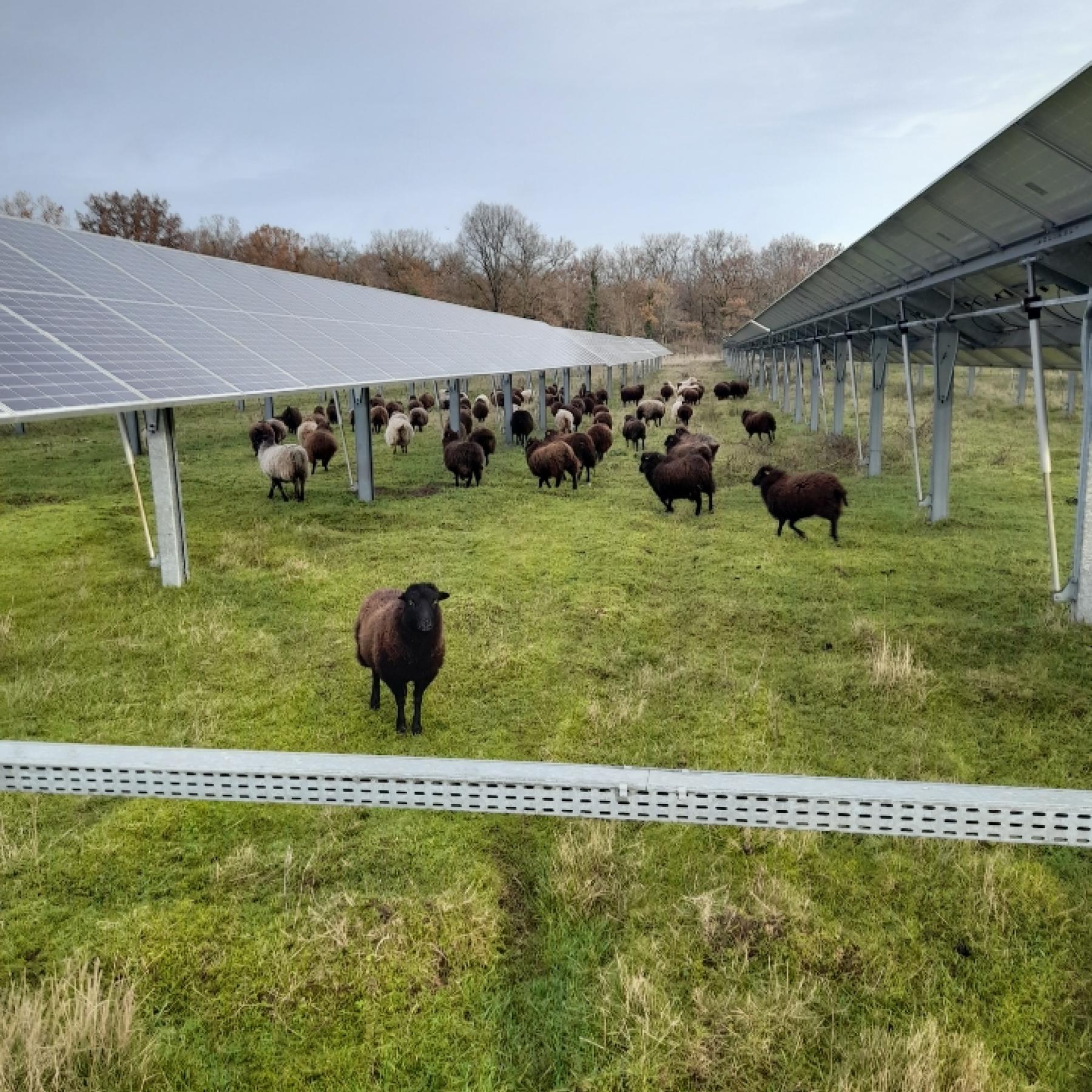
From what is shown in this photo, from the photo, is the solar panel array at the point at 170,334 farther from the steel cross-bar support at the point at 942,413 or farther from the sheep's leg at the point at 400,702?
the steel cross-bar support at the point at 942,413

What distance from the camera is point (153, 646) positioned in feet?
25.0

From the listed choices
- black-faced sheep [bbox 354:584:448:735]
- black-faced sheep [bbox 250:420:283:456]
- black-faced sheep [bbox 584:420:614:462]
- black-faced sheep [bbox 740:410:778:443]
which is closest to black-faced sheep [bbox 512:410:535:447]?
black-faced sheep [bbox 584:420:614:462]

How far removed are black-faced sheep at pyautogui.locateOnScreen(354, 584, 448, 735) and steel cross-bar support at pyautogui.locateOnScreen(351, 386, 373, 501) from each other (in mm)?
9110

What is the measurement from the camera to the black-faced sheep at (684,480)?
13.4 meters

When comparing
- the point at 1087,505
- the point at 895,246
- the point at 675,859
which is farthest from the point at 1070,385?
the point at 675,859

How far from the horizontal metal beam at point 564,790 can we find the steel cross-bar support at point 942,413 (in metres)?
10.2

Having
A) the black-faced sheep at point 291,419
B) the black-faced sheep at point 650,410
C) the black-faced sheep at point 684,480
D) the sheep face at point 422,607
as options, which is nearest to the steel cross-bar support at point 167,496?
the sheep face at point 422,607

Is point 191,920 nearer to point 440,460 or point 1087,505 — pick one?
point 1087,505

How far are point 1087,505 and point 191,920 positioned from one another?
8062mm

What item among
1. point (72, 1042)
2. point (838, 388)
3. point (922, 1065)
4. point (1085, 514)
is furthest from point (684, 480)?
point (72, 1042)

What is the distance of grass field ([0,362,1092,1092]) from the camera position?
10.5 ft

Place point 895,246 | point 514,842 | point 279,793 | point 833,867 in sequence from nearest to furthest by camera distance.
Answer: point 279,793 < point 833,867 < point 514,842 < point 895,246

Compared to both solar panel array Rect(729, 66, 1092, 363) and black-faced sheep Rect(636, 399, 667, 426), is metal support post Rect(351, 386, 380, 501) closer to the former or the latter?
solar panel array Rect(729, 66, 1092, 363)

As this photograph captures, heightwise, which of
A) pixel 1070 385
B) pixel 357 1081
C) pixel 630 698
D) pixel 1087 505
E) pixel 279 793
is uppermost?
pixel 1070 385
